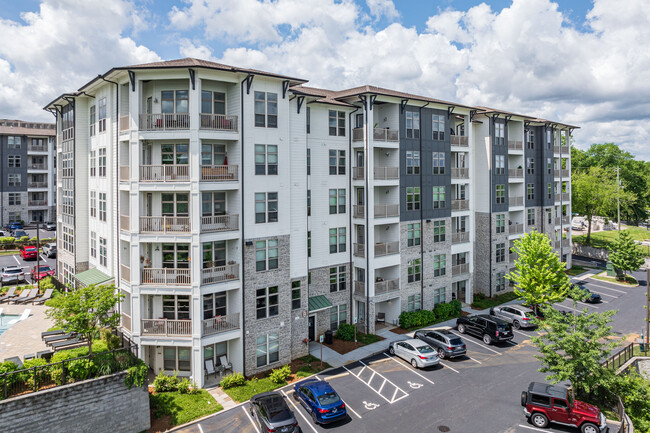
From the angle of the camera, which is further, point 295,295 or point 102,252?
point 102,252

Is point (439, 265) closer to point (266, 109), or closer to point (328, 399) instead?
point (328, 399)

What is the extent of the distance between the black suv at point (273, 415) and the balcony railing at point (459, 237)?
24212 mm

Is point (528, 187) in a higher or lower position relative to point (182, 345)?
higher

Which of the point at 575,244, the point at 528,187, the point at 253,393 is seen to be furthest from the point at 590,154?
the point at 253,393

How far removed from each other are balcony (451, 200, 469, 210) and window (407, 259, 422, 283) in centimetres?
677

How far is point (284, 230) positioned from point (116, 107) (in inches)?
501

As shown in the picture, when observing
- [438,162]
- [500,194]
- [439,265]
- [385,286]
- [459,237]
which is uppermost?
[438,162]

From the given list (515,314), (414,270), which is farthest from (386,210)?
(515,314)

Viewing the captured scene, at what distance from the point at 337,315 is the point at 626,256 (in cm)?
3730

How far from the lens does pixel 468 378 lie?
25.8 meters

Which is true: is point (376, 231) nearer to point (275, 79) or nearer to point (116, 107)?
point (275, 79)

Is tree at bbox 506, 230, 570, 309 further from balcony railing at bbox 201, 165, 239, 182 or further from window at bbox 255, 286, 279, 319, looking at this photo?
balcony railing at bbox 201, 165, 239, 182

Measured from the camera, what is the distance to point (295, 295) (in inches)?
1111

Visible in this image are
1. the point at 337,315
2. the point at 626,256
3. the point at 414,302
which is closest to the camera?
the point at 337,315
